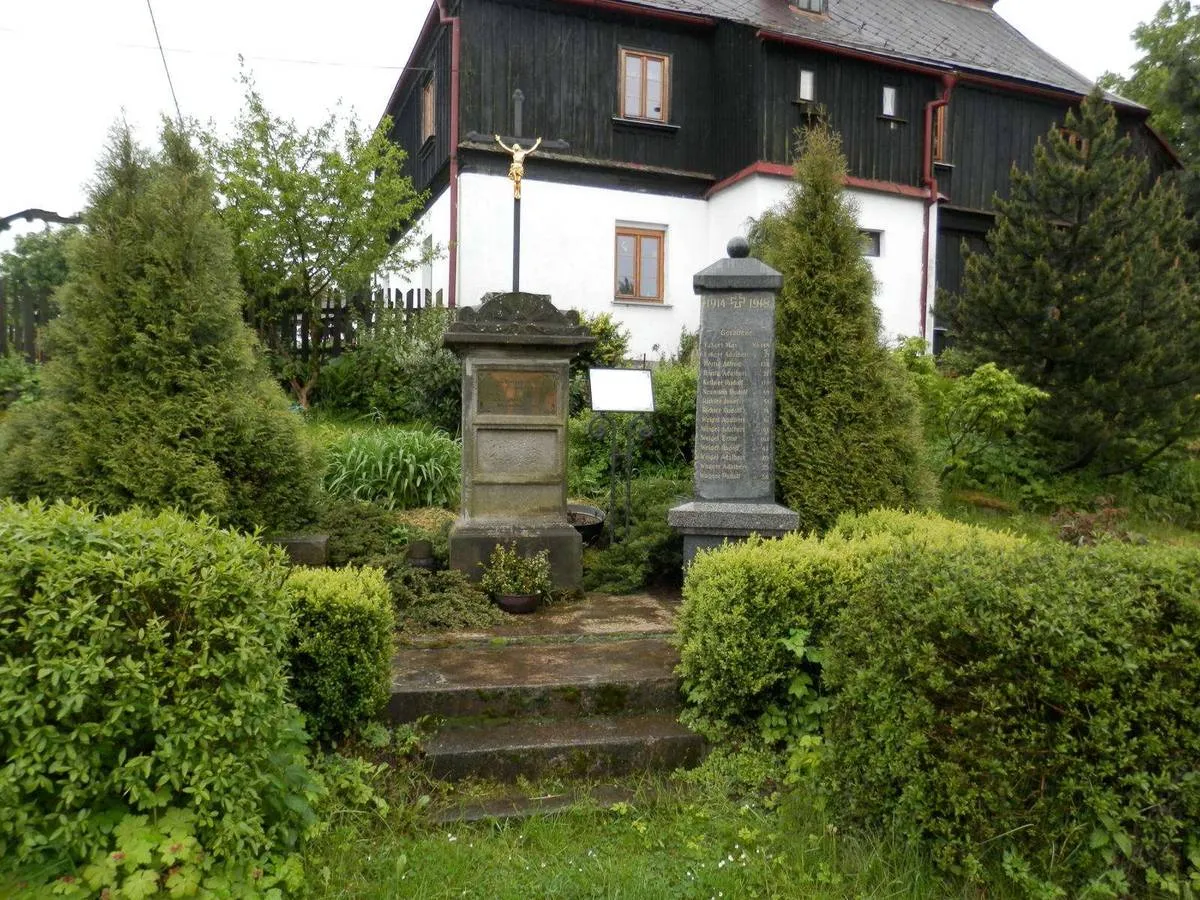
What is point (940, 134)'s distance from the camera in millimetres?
16250

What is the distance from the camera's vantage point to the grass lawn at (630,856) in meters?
2.89

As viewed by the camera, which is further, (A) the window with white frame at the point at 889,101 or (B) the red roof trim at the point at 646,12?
(A) the window with white frame at the point at 889,101

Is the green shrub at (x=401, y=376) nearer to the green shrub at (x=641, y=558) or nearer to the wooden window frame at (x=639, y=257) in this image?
the wooden window frame at (x=639, y=257)

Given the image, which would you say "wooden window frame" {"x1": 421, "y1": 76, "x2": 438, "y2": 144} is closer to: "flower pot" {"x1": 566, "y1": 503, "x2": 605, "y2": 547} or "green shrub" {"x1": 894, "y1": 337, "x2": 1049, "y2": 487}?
"green shrub" {"x1": 894, "y1": 337, "x2": 1049, "y2": 487}

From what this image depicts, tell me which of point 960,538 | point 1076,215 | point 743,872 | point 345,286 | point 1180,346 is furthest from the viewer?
point 345,286

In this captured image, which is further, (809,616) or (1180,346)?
(1180,346)

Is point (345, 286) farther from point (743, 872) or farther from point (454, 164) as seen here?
point (743, 872)

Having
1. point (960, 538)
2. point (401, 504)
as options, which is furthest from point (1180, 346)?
point (401, 504)

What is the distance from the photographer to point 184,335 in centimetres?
479

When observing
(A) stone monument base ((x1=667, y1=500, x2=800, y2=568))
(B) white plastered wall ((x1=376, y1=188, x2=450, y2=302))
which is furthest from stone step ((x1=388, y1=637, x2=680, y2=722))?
(B) white plastered wall ((x1=376, y1=188, x2=450, y2=302))

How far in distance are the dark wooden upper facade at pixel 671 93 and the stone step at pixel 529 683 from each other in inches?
425

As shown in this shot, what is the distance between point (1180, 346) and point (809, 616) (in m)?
7.95

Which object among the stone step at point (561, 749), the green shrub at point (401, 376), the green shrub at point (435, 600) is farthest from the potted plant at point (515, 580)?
the green shrub at point (401, 376)

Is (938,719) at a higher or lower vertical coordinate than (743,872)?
higher
